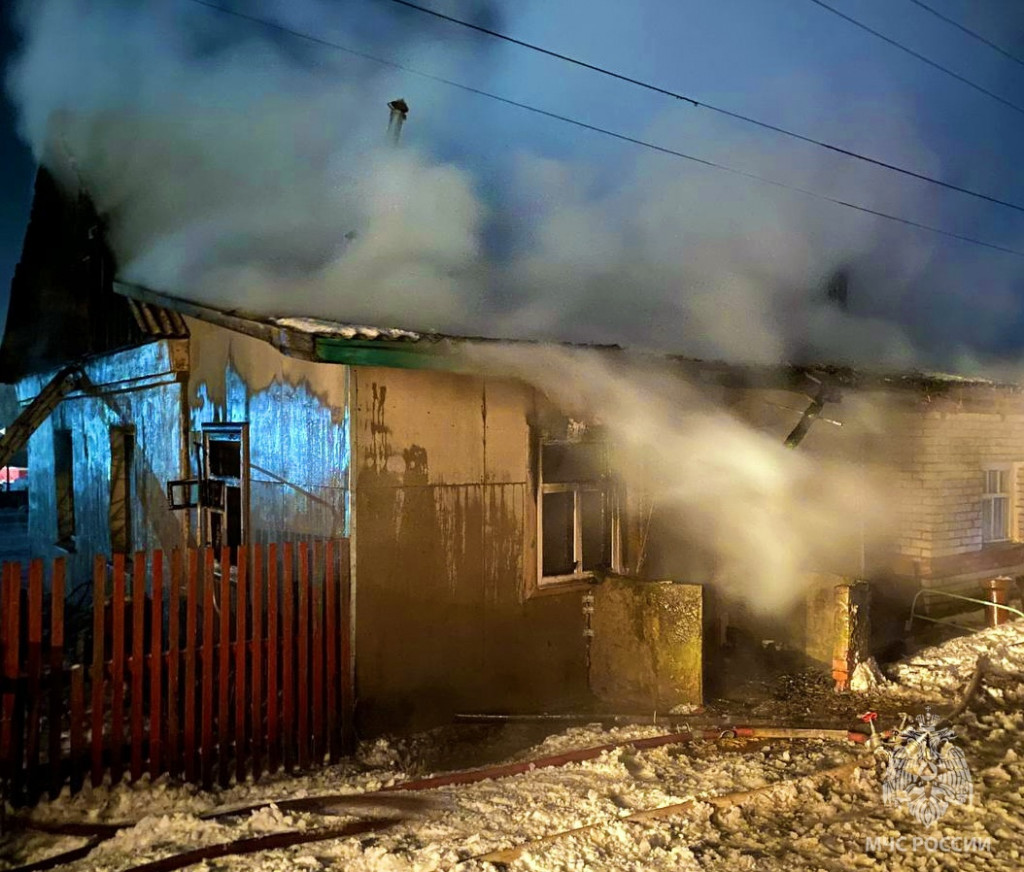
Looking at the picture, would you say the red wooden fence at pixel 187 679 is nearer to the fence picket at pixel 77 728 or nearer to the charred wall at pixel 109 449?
the fence picket at pixel 77 728

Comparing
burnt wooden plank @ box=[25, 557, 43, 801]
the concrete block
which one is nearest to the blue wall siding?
burnt wooden plank @ box=[25, 557, 43, 801]

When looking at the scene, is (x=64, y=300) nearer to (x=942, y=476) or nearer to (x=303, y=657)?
(x=303, y=657)

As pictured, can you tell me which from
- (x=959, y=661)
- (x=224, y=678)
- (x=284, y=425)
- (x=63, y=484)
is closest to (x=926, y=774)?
(x=959, y=661)

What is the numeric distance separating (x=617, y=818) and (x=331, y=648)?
2544mm

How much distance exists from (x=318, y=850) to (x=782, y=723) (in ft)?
13.7

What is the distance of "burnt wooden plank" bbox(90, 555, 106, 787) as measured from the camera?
184 inches

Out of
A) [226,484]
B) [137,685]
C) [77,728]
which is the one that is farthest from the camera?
[226,484]

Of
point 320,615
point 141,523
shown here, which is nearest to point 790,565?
point 320,615

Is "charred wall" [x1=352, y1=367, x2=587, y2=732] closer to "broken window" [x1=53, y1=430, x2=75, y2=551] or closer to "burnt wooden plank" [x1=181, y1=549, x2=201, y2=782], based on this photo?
"burnt wooden plank" [x1=181, y1=549, x2=201, y2=782]

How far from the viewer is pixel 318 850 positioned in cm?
416

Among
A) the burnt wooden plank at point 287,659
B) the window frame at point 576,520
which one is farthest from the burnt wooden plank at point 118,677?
the window frame at point 576,520

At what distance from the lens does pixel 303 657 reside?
18.8 feet

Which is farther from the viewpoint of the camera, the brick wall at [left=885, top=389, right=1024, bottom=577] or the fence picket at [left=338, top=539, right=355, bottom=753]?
the brick wall at [left=885, top=389, right=1024, bottom=577]

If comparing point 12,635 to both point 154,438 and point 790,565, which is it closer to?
point 154,438
